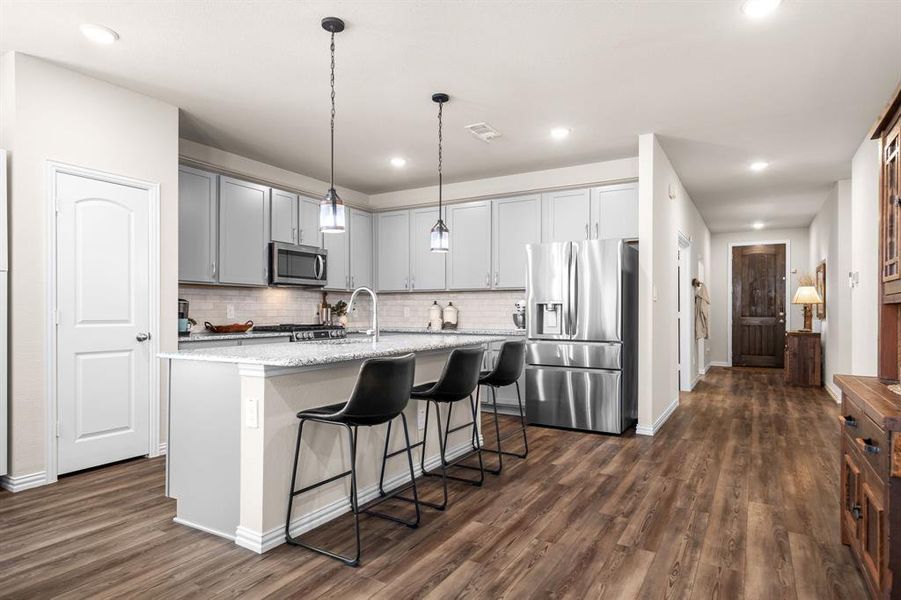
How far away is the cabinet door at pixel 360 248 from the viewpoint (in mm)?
6645

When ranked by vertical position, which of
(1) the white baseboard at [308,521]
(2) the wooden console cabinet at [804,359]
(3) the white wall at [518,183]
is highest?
(3) the white wall at [518,183]

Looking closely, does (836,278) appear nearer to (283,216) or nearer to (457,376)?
(457,376)

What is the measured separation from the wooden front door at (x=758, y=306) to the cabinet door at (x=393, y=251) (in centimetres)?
687

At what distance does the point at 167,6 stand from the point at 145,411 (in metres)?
2.68

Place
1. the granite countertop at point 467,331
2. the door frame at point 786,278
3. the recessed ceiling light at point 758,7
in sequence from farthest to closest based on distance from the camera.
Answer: the door frame at point 786,278
the granite countertop at point 467,331
the recessed ceiling light at point 758,7

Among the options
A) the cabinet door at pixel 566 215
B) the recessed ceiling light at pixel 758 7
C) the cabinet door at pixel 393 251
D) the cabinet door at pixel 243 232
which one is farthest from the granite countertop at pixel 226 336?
the recessed ceiling light at pixel 758 7

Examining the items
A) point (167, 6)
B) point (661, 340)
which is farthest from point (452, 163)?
point (167, 6)

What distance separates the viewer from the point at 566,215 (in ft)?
18.7

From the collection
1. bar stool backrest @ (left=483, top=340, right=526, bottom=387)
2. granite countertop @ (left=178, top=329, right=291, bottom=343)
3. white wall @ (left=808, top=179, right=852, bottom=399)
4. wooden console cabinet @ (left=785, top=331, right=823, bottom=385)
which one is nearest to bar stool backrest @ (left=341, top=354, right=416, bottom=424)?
bar stool backrest @ (left=483, top=340, right=526, bottom=387)

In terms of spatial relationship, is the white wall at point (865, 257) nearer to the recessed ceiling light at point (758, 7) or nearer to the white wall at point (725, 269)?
the recessed ceiling light at point (758, 7)

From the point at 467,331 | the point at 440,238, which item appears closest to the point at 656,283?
the point at 467,331

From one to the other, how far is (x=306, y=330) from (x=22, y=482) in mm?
2702

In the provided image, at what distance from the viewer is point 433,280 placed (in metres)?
6.57

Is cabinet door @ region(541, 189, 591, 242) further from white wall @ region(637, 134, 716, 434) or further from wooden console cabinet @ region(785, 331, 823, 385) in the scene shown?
wooden console cabinet @ region(785, 331, 823, 385)
